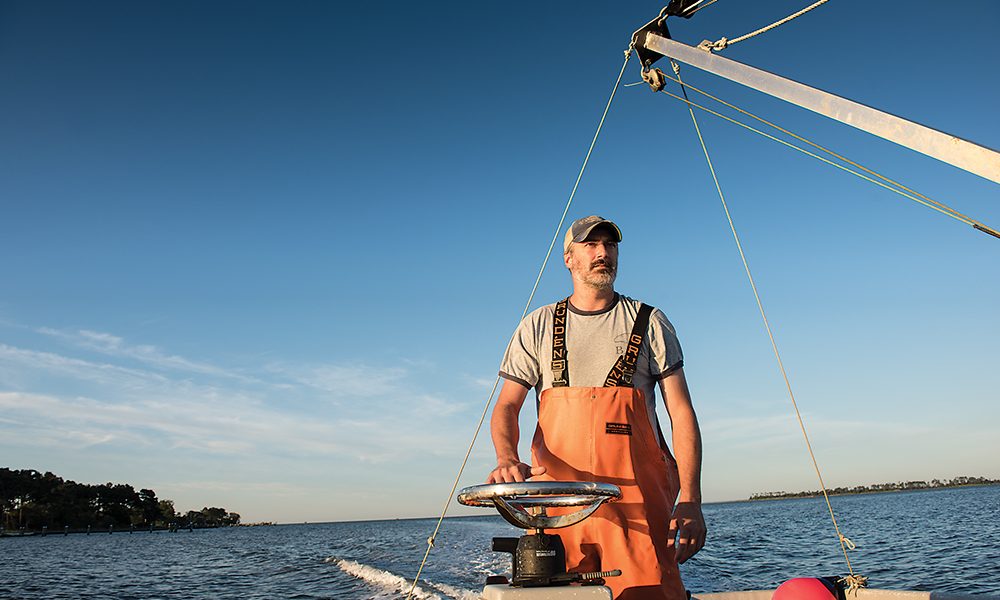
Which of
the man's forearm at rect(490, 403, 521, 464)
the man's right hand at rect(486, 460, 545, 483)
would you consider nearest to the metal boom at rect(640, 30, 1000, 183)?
the man's right hand at rect(486, 460, 545, 483)

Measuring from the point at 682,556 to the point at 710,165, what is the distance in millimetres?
2400

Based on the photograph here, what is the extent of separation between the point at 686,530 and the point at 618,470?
1.15 ft

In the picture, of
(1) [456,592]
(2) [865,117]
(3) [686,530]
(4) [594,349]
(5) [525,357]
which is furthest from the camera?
(1) [456,592]

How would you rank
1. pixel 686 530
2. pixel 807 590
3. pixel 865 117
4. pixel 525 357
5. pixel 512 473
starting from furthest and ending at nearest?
pixel 525 357
pixel 807 590
pixel 686 530
pixel 512 473
pixel 865 117

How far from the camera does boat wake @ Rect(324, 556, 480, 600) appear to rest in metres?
11.2

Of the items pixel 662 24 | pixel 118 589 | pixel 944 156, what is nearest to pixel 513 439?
pixel 944 156

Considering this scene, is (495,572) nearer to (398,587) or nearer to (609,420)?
(398,587)

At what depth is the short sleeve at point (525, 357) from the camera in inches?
115

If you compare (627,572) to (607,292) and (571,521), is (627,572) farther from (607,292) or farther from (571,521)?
(607,292)

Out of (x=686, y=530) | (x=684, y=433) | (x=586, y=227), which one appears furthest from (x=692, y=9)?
(x=686, y=530)

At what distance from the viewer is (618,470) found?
2.53 m

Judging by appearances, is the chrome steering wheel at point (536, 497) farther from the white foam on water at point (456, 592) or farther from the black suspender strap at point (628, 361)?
the white foam on water at point (456, 592)

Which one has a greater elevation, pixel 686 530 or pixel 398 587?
pixel 686 530

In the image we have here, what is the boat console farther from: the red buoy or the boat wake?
the boat wake
